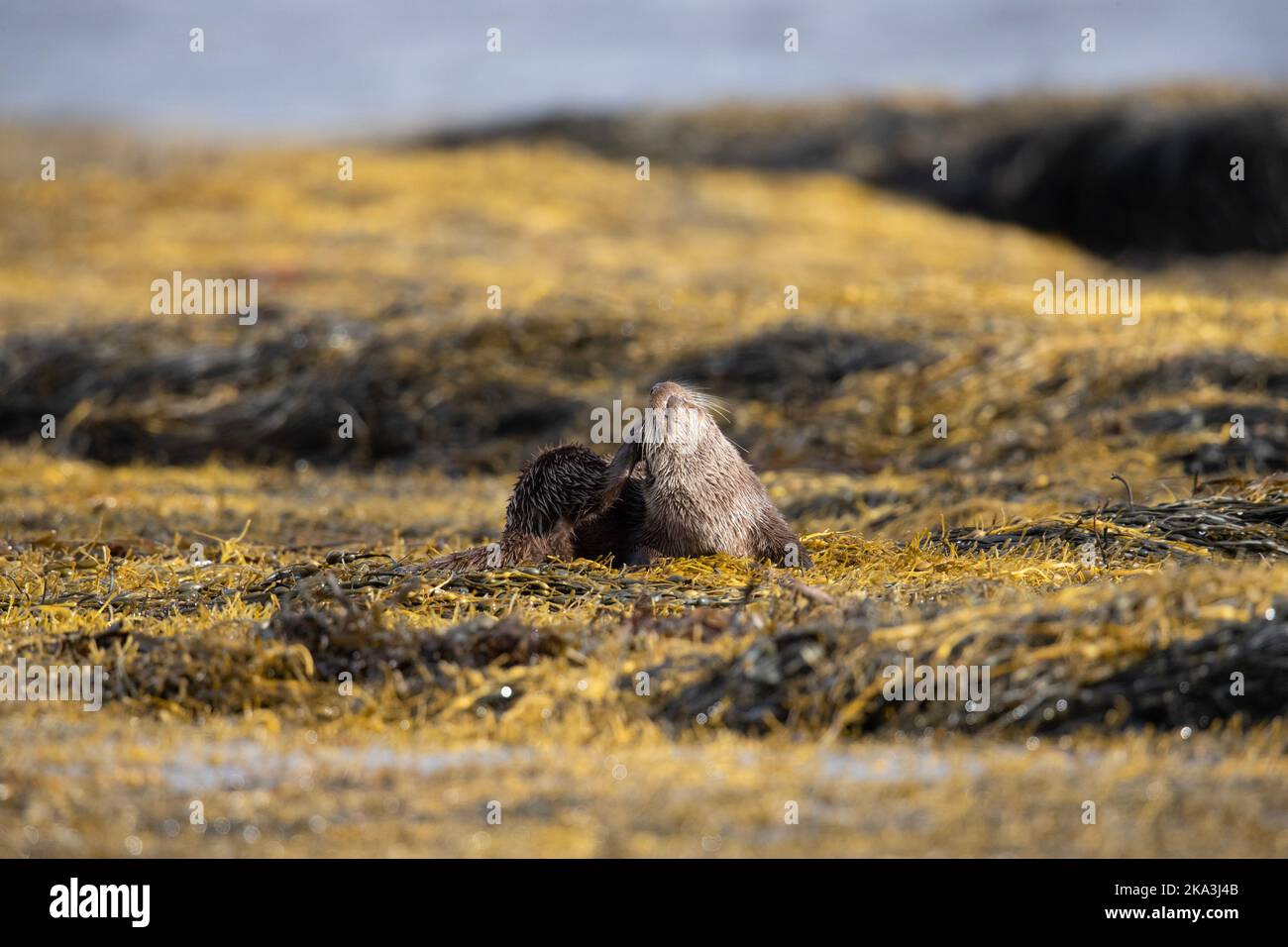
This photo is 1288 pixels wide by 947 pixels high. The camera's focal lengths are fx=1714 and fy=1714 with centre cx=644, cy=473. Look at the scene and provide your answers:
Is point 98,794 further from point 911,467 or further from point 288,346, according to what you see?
point 288,346

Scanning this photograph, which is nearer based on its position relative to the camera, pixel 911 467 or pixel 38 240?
pixel 911 467

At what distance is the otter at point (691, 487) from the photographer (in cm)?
719

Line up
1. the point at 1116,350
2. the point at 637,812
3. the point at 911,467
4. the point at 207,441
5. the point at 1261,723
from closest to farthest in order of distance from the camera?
the point at 637,812 → the point at 1261,723 → the point at 911,467 → the point at 1116,350 → the point at 207,441

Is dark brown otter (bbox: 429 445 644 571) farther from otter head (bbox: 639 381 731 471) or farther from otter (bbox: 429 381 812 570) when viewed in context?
otter head (bbox: 639 381 731 471)

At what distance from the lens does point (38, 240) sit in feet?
78.2

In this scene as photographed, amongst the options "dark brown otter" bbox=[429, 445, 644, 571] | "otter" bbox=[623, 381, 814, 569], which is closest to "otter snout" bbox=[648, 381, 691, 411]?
"otter" bbox=[623, 381, 814, 569]

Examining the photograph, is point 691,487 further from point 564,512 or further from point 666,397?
point 564,512

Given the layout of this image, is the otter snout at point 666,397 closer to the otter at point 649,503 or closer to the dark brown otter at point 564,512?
the otter at point 649,503

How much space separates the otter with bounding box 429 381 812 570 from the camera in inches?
284

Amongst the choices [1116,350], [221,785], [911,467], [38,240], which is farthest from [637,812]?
[38,240]

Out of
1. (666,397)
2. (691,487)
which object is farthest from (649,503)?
(666,397)

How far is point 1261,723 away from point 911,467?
22.9 ft

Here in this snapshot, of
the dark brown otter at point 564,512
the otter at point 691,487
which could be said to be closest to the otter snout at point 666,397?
the otter at point 691,487

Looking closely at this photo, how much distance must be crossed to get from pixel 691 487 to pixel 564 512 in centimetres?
58
